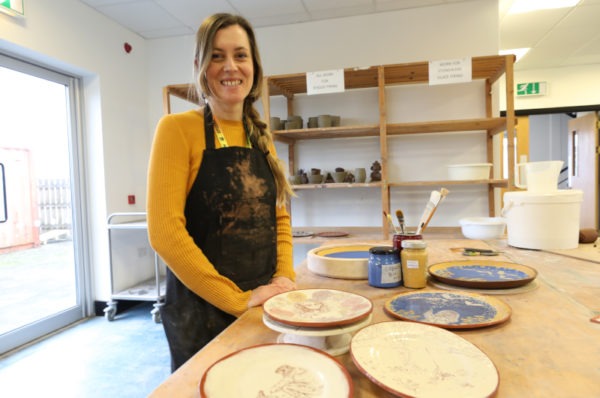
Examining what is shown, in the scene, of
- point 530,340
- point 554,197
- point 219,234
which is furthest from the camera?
point 554,197

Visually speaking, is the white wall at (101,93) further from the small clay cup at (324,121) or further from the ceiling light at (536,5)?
the ceiling light at (536,5)

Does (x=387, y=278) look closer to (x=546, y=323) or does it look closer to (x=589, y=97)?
(x=546, y=323)

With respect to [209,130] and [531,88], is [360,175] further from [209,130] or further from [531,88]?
[531,88]

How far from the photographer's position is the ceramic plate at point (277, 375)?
0.48 meters

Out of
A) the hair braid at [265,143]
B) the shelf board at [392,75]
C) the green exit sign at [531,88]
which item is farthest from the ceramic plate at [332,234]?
the green exit sign at [531,88]

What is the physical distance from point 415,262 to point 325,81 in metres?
1.90

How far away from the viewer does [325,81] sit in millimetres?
2559

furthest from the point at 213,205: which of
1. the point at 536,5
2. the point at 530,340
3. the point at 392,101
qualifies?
the point at 536,5

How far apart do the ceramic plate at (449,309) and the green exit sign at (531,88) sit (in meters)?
4.83

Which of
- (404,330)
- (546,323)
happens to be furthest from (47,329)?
(546,323)

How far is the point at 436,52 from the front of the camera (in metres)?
2.85

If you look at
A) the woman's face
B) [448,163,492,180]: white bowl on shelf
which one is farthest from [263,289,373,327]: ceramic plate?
[448,163,492,180]: white bowl on shelf

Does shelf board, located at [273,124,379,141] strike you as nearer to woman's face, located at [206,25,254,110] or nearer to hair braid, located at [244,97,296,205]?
hair braid, located at [244,97,296,205]

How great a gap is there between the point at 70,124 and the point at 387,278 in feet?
9.64
